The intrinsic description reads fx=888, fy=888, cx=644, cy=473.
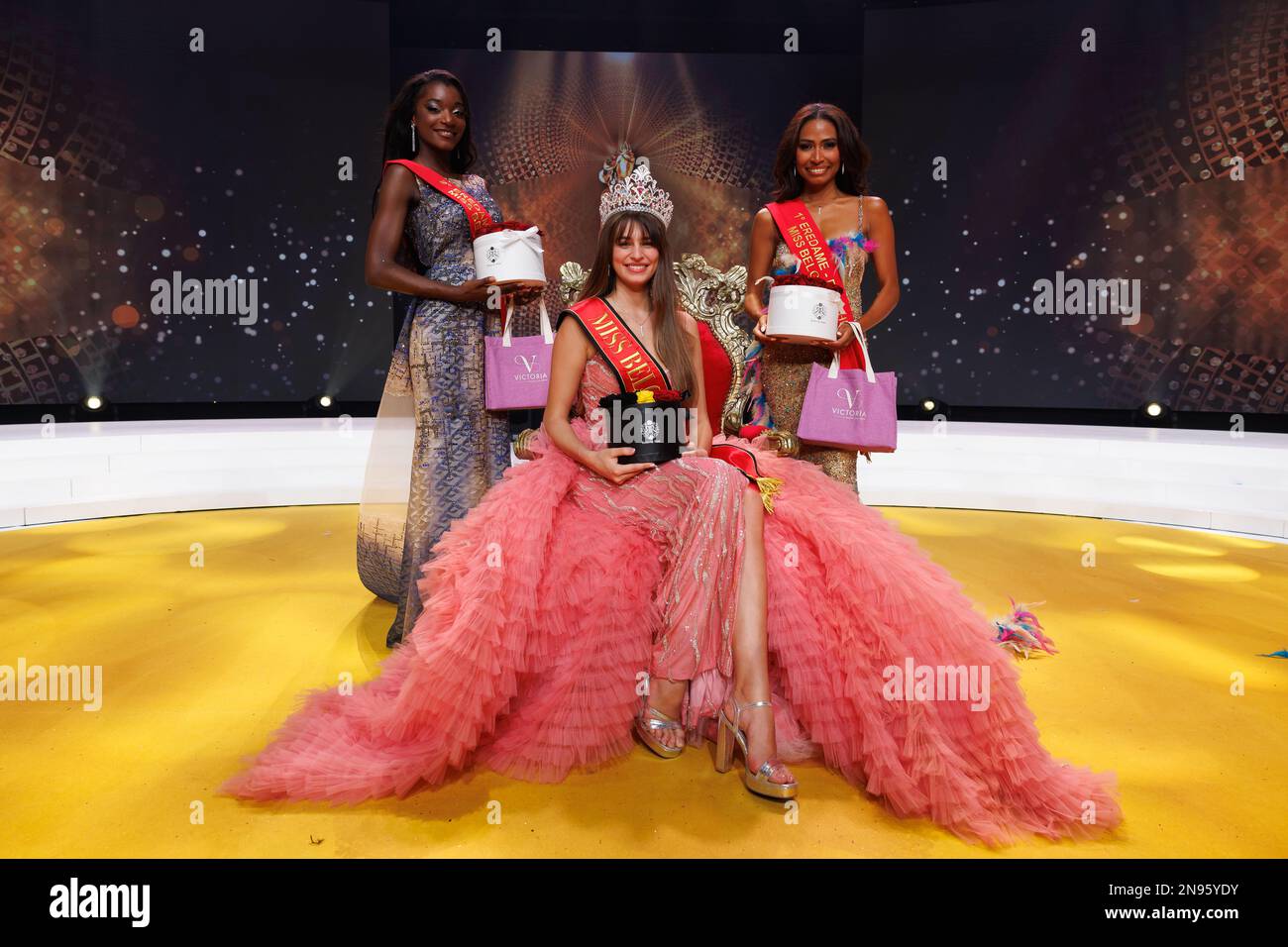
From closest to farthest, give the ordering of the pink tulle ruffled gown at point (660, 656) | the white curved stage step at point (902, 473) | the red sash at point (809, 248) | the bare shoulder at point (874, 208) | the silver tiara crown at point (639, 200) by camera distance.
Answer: the pink tulle ruffled gown at point (660, 656) → the silver tiara crown at point (639, 200) → the red sash at point (809, 248) → the bare shoulder at point (874, 208) → the white curved stage step at point (902, 473)

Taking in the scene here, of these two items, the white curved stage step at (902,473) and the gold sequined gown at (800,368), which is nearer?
the gold sequined gown at (800,368)

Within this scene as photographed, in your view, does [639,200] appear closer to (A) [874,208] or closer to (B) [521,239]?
(B) [521,239]

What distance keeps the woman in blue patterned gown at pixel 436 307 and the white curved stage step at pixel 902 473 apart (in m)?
3.23

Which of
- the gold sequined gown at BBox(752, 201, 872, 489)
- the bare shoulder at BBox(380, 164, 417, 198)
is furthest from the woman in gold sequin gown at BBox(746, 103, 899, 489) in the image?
the bare shoulder at BBox(380, 164, 417, 198)

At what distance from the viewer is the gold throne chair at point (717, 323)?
2941 millimetres

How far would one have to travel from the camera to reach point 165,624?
10.8 ft

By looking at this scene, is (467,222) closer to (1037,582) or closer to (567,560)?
(567,560)

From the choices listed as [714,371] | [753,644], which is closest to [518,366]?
[714,371]

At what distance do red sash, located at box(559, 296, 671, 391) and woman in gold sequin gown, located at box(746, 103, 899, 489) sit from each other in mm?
510

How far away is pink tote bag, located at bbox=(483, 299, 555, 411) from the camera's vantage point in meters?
2.79

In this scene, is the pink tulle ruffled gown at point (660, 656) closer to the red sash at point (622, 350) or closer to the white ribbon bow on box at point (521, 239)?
the red sash at point (622, 350)

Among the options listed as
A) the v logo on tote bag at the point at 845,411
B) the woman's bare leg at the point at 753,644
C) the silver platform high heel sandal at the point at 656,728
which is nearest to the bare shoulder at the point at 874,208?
the v logo on tote bag at the point at 845,411

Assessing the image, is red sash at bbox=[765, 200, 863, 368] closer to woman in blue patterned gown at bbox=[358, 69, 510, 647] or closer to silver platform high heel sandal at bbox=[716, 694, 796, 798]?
woman in blue patterned gown at bbox=[358, 69, 510, 647]
